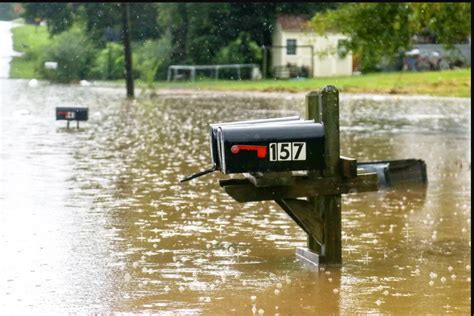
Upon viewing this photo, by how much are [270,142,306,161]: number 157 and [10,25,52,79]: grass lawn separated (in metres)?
57.0

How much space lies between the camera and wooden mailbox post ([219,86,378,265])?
31.8 ft

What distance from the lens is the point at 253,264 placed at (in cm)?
1041

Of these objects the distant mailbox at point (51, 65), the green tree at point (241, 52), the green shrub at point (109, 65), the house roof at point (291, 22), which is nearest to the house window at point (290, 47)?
the house roof at point (291, 22)

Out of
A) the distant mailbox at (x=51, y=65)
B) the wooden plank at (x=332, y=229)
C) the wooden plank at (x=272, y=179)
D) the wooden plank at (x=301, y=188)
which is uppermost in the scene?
the wooden plank at (x=272, y=179)

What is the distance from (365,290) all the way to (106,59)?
60.0 meters

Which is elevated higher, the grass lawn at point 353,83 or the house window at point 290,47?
the house window at point 290,47

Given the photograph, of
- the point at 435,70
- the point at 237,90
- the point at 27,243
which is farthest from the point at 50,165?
the point at 435,70

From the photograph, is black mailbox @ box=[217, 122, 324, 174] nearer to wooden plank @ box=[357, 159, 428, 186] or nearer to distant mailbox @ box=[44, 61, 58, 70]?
wooden plank @ box=[357, 159, 428, 186]

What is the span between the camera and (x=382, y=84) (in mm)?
54625

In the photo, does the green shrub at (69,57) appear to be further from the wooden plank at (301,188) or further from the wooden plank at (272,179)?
the wooden plank at (272,179)

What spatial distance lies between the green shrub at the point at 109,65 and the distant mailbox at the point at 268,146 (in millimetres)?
57892

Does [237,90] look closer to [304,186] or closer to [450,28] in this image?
[450,28]

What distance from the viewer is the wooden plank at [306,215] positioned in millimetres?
9929

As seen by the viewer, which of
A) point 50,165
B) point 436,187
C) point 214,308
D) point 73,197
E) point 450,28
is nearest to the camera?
point 214,308
